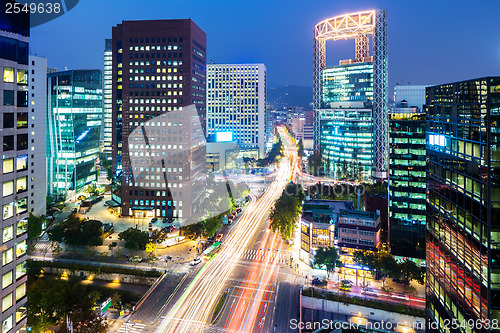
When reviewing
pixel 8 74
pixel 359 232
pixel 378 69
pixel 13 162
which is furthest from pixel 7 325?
pixel 378 69

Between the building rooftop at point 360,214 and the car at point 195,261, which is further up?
the building rooftop at point 360,214

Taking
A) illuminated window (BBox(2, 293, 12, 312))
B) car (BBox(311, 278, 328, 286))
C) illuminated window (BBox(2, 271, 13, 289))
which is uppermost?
illuminated window (BBox(2, 271, 13, 289))

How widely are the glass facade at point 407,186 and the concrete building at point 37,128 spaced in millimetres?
51217

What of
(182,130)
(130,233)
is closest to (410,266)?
(130,233)

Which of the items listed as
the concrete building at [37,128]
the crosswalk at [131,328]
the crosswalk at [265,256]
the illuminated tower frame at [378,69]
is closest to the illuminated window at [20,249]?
the crosswalk at [131,328]

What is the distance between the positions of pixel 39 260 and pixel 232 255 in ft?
71.2

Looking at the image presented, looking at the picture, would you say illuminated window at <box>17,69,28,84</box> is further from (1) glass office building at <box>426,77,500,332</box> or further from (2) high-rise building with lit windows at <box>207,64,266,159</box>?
(2) high-rise building with lit windows at <box>207,64,266,159</box>

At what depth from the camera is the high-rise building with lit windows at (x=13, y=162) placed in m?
17.1

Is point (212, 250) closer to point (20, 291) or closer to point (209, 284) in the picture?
point (209, 284)

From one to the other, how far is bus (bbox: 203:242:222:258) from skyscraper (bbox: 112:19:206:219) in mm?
13849

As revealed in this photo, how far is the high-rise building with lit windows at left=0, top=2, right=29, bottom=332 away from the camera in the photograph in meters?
17.1

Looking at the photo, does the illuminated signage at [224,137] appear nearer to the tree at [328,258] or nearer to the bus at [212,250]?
the bus at [212,250]

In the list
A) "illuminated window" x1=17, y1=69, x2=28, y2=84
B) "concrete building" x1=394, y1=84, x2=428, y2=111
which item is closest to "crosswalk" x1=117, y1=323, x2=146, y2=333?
"illuminated window" x1=17, y1=69, x2=28, y2=84

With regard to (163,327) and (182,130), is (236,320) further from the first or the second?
(182,130)
